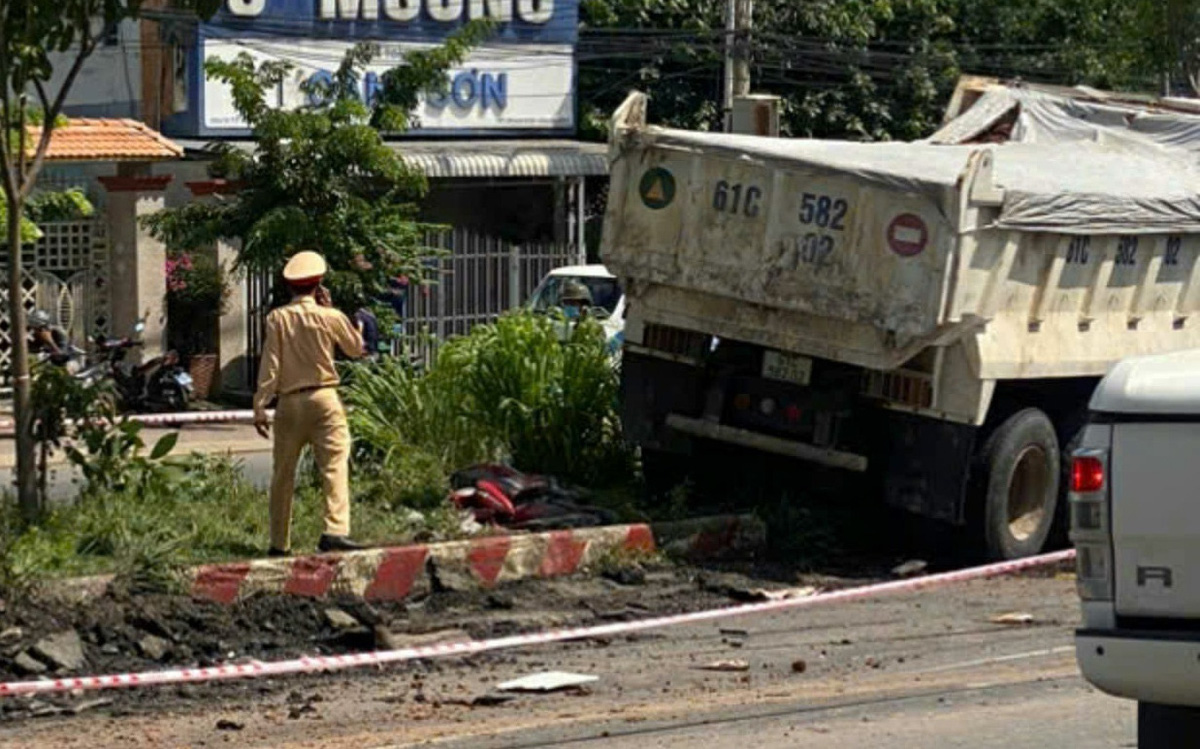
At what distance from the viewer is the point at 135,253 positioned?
1053 inches

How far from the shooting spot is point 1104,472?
677cm

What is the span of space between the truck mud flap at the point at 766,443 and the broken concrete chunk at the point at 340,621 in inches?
145

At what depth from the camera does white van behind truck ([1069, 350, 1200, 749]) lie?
662 cm

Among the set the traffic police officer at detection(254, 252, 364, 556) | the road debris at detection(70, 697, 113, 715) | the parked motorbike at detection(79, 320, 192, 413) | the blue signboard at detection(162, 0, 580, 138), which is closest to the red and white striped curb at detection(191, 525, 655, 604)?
the traffic police officer at detection(254, 252, 364, 556)

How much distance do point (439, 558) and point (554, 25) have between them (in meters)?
22.1

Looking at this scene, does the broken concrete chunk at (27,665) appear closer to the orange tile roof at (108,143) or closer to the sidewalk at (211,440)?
the sidewalk at (211,440)

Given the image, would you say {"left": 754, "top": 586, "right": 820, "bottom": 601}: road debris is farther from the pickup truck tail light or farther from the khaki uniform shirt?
the pickup truck tail light

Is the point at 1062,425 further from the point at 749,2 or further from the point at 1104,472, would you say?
the point at 749,2

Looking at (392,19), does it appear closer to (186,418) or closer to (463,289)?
(463,289)

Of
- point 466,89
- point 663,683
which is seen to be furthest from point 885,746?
point 466,89

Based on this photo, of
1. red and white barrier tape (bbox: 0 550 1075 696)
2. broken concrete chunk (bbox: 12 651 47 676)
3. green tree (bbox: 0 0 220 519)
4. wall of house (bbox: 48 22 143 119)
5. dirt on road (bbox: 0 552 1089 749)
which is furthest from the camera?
wall of house (bbox: 48 22 143 119)

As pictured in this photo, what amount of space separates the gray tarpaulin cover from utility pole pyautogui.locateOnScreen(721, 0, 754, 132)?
55.6ft

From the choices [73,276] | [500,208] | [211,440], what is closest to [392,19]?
[500,208]

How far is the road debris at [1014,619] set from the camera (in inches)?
478
